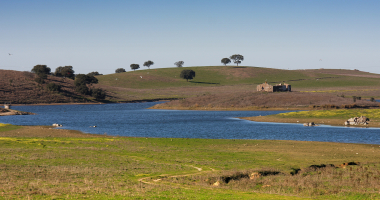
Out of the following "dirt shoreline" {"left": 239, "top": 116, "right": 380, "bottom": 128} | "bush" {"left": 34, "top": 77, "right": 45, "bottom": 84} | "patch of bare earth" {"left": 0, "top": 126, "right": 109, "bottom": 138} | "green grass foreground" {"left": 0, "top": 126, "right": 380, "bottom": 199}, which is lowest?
"patch of bare earth" {"left": 0, "top": 126, "right": 109, "bottom": 138}

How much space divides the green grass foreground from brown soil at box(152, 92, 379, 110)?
7935cm

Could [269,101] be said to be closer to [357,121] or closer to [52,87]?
[357,121]

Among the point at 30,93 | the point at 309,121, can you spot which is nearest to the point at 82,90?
the point at 30,93

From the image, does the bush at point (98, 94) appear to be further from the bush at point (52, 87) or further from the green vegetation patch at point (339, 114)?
the green vegetation patch at point (339, 114)

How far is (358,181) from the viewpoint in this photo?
25.4m

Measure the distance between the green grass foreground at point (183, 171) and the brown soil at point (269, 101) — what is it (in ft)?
260

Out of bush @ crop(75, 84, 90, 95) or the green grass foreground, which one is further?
bush @ crop(75, 84, 90, 95)

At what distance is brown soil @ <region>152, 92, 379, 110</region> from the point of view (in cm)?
12200

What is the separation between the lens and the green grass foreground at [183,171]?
21.7m

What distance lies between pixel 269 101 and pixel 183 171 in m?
109

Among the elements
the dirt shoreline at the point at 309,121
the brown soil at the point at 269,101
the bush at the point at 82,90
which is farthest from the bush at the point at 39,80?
the dirt shoreline at the point at 309,121

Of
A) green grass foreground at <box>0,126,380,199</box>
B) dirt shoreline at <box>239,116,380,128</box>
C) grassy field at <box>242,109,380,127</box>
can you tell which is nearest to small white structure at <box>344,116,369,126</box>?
dirt shoreline at <box>239,116,380,128</box>

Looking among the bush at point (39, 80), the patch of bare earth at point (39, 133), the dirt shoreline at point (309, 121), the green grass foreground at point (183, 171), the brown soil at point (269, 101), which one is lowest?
the patch of bare earth at point (39, 133)

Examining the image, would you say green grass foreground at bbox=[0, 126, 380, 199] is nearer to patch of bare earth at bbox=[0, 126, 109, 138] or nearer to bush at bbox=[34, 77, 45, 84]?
patch of bare earth at bbox=[0, 126, 109, 138]
